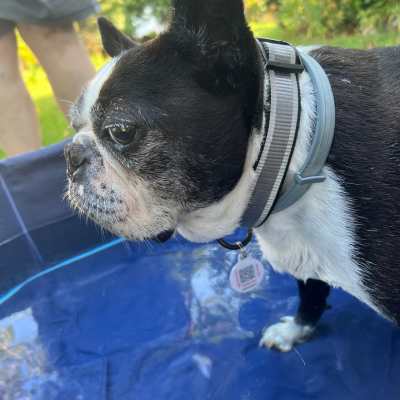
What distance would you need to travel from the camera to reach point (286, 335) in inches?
81.8

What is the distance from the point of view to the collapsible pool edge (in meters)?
2.01

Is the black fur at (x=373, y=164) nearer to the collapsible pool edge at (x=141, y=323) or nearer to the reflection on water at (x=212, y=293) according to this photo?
the collapsible pool edge at (x=141, y=323)

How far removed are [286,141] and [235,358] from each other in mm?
1158

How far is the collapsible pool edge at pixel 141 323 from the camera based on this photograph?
6.59 ft

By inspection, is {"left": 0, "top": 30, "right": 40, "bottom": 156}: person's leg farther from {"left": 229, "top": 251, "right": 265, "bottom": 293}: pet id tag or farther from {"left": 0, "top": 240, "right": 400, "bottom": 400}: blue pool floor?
{"left": 229, "top": 251, "right": 265, "bottom": 293}: pet id tag

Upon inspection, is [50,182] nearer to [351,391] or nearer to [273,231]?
[273,231]

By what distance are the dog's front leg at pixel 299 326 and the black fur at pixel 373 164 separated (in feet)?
1.74

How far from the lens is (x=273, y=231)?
156 centimetres

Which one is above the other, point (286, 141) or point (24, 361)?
point (286, 141)

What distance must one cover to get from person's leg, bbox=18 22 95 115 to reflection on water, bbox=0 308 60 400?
1198 millimetres

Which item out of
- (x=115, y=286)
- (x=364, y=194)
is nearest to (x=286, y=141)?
(x=364, y=194)

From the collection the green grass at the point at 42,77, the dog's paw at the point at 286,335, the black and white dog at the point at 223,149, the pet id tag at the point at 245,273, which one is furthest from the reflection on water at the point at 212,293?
the green grass at the point at 42,77

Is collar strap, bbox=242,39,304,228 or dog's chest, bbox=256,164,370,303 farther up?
collar strap, bbox=242,39,304,228

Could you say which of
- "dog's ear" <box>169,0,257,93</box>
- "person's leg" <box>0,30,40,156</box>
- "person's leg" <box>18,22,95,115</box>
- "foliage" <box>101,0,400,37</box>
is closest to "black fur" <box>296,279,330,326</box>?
"dog's ear" <box>169,0,257,93</box>
